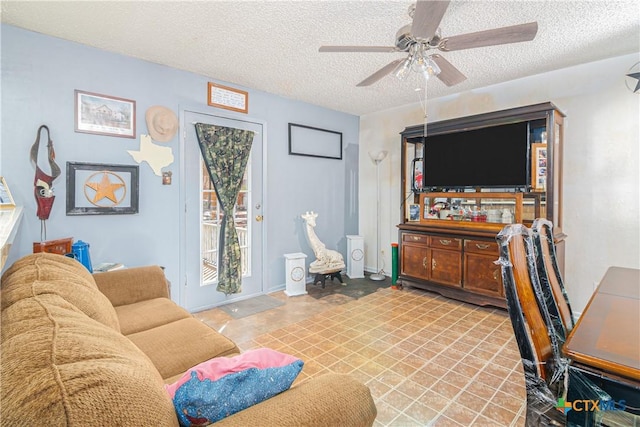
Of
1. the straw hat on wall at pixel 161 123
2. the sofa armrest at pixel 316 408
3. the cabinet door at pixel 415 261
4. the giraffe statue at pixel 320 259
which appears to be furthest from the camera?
the giraffe statue at pixel 320 259

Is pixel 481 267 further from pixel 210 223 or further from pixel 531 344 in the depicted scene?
pixel 210 223

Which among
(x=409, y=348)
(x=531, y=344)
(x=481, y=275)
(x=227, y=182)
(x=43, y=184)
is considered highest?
(x=227, y=182)

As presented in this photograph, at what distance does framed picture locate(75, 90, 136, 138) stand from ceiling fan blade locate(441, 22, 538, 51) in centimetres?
283

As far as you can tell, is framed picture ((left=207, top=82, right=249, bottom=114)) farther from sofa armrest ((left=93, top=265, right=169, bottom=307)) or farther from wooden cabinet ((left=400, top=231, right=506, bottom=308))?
wooden cabinet ((left=400, top=231, right=506, bottom=308))

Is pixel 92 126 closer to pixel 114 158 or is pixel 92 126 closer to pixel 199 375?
pixel 114 158

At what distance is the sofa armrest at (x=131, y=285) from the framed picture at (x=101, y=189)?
85 centimetres

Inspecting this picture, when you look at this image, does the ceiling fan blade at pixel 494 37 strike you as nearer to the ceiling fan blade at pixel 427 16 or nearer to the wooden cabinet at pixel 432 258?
the ceiling fan blade at pixel 427 16

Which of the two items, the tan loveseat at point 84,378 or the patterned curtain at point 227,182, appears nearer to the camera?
the tan loveseat at point 84,378

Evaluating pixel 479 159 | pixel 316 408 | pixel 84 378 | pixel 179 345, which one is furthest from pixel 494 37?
pixel 179 345

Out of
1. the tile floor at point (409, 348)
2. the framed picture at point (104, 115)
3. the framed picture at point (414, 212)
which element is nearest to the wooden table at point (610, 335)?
the tile floor at point (409, 348)

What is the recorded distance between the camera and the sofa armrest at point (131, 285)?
226 cm

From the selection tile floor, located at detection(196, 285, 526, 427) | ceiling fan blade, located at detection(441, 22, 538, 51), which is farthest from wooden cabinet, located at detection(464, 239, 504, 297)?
ceiling fan blade, located at detection(441, 22, 538, 51)

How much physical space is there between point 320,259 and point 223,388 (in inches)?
138

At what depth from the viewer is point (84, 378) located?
60cm
